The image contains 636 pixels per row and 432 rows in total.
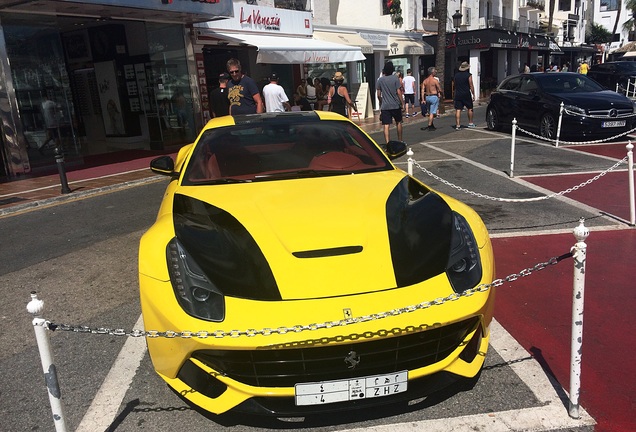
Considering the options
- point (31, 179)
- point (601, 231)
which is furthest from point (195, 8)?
point (601, 231)

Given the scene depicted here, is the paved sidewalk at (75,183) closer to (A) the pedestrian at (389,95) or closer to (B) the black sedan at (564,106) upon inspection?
(A) the pedestrian at (389,95)

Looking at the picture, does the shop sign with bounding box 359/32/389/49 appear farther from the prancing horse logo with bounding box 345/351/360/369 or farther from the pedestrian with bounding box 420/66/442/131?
the prancing horse logo with bounding box 345/351/360/369

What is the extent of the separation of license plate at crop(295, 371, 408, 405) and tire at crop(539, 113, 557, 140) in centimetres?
1115

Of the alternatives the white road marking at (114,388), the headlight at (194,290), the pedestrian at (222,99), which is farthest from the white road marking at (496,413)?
the pedestrian at (222,99)

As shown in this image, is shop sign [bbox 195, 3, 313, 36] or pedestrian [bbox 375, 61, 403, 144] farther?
shop sign [bbox 195, 3, 313, 36]

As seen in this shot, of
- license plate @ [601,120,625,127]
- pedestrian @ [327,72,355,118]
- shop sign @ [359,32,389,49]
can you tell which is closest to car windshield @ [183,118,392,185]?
pedestrian @ [327,72,355,118]

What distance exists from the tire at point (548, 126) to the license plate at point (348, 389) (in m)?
11.2

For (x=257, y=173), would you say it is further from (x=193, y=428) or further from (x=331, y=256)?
(x=193, y=428)

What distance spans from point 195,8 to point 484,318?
13.2 meters

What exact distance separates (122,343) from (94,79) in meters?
15.6

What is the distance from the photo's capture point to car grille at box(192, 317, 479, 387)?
2.20 meters

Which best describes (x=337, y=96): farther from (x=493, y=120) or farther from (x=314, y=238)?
(x=314, y=238)

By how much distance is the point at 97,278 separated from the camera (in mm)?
4855

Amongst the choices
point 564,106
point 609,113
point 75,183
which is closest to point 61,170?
point 75,183
